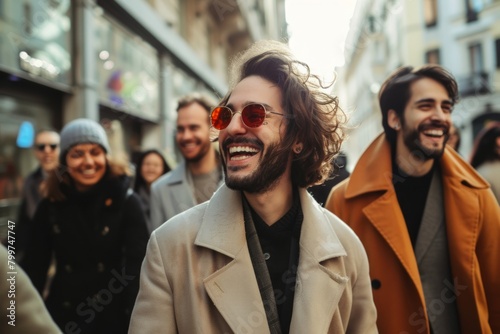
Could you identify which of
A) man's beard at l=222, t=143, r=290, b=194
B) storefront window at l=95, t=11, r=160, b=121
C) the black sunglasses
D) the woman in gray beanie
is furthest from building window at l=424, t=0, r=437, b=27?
man's beard at l=222, t=143, r=290, b=194

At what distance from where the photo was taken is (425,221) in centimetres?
276

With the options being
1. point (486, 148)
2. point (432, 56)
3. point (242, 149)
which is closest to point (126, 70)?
point (486, 148)

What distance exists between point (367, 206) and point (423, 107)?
686mm

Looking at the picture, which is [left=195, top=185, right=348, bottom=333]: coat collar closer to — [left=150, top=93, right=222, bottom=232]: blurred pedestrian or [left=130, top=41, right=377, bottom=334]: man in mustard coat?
[left=130, top=41, right=377, bottom=334]: man in mustard coat

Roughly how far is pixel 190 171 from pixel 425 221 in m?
1.94

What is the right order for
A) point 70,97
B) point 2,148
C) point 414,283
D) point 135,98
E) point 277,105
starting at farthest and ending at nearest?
point 135,98
point 70,97
point 2,148
point 414,283
point 277,105

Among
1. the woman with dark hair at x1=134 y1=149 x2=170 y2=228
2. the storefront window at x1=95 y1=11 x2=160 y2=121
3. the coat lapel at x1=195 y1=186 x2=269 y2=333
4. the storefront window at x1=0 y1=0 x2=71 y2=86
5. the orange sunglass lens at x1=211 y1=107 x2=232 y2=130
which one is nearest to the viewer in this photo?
the coat lapel at x1=195 y1=186 x2=269 y2=333

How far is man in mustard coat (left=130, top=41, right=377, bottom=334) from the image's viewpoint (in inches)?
68.4

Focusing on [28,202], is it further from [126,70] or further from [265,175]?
[126,70]

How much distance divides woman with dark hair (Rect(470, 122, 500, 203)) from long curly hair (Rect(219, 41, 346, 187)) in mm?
2224

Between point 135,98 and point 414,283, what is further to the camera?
point 135,98

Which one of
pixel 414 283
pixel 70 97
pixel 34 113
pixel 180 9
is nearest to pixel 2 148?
pixel 34 113

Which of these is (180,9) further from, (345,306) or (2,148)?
(345,306)

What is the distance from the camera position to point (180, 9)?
12.3 meters
